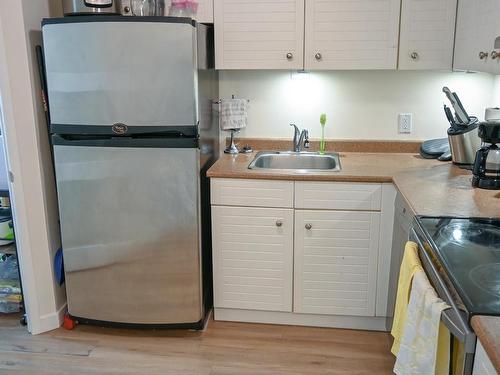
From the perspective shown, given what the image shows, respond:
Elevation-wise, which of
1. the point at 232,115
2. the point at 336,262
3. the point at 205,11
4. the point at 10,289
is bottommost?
the point at 10,289

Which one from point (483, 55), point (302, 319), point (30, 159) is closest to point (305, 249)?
point (302, 319)

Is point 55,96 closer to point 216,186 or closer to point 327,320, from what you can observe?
point 216,186

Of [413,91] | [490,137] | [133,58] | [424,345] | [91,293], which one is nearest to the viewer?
[424,345]

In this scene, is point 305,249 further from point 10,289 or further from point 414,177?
point 10,289

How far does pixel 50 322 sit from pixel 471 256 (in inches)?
86.2

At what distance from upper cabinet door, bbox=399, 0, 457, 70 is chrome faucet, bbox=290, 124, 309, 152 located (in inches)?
26.4

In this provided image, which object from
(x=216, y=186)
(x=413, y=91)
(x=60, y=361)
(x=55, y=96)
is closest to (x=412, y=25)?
(x=413, y=91)

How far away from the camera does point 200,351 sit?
97.7 inches

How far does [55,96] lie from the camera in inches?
92.6

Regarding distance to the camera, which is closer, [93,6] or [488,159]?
[488,159]

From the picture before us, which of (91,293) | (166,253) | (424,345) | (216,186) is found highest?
(216,186)

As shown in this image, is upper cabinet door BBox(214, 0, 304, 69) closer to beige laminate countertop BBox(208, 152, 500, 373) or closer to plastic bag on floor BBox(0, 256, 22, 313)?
beige laminate countertop BBox(208, 152, 500, 373)

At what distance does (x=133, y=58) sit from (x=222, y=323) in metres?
1.49

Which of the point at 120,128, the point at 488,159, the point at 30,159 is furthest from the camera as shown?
the point at 30,159
